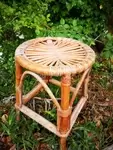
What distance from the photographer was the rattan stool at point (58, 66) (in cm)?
223

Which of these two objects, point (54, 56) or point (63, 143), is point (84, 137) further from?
point (54, 56)

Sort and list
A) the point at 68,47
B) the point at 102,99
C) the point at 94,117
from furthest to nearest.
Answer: the point at 102,99, the point at 94,117, the point at 68,47

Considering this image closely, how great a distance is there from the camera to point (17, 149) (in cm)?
266

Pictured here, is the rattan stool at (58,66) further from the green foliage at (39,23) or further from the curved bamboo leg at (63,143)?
the green foliage at (39,23)

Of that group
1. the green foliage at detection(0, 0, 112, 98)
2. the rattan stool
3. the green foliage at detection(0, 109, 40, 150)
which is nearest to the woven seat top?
the rattan stool

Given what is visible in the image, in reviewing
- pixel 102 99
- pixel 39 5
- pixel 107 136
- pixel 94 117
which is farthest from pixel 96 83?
pixel 39 5

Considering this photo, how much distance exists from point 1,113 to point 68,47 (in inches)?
34.9

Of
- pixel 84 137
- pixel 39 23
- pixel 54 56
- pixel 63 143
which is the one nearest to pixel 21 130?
pixel 63 143

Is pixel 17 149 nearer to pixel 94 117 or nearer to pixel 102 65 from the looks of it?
pixel 94 117

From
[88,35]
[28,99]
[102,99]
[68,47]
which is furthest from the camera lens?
[88,35]

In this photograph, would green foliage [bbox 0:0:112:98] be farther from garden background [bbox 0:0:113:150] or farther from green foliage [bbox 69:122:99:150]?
green foliage [bbox 69:122:99:150]

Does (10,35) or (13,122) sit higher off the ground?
(10,35)

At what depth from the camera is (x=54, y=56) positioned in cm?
239

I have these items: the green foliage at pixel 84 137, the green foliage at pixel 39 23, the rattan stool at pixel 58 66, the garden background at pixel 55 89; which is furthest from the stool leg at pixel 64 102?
the green foliage at pixel 39 23
